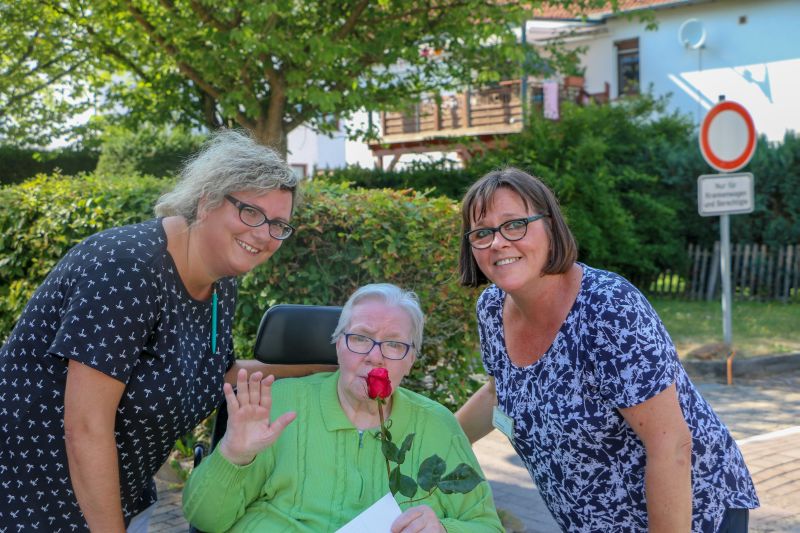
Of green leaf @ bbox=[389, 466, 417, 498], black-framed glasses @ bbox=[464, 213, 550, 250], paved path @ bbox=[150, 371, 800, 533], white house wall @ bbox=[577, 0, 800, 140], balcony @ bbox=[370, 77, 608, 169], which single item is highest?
white house wall @ bbox=[577, 0, 800, 140]

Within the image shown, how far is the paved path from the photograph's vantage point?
5016 millimetres

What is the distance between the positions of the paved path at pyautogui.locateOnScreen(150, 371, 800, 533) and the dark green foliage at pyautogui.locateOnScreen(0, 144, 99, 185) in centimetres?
1646

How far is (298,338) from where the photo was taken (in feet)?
Answer: 10.6

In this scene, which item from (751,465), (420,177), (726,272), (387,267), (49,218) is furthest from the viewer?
(420,177)

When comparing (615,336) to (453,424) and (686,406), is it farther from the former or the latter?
(453,424)

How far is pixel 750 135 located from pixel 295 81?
6.33 meters

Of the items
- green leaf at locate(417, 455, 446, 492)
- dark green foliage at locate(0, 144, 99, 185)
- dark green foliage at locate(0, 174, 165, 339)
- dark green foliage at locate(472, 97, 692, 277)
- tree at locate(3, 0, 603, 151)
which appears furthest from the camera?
dark green foliage at locate(0, 144, 99, 185)

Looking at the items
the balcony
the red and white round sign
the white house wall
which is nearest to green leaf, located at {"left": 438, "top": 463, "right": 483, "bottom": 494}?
the red and white round sign

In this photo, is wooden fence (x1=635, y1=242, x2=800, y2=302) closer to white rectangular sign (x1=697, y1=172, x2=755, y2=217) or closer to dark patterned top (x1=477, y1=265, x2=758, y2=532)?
white rectangular sign (x1=697, y1=172, x2=755, y2=217)

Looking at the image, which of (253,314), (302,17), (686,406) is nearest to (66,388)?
(686,406)

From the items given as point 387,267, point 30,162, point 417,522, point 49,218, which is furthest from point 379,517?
point 30,162

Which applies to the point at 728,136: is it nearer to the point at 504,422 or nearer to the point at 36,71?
the point at 504,422

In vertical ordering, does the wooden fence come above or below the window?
below

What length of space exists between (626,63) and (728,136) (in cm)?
2158
